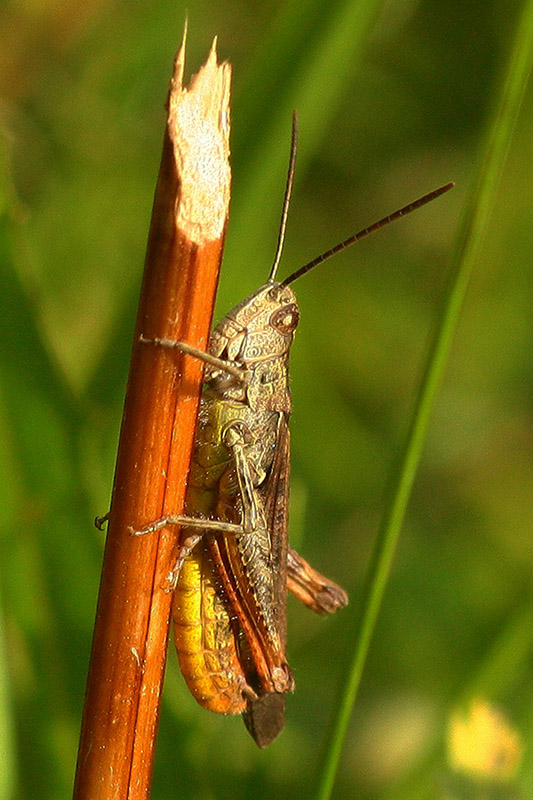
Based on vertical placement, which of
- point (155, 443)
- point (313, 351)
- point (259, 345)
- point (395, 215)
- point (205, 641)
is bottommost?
point (205, 641)

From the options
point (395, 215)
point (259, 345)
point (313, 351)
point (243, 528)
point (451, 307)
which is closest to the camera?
point (451, 307)

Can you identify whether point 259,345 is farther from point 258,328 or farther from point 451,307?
point 451,307

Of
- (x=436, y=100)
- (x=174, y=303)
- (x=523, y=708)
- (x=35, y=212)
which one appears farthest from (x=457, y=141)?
(x=174, y=303)

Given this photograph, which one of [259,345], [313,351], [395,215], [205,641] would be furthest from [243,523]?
[313,351]

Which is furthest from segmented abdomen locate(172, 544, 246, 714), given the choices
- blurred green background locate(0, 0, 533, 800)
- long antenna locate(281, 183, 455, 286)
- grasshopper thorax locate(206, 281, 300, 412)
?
long antenna locate(281, 183, 455, 286)

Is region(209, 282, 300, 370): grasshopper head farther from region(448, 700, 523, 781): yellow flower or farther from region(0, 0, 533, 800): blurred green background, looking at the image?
region(448, 700, 523, 781): yellow flower

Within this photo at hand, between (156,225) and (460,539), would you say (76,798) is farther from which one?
(460,539)

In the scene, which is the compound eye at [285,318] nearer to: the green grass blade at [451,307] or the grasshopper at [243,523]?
the grasshopper at [243,523]
